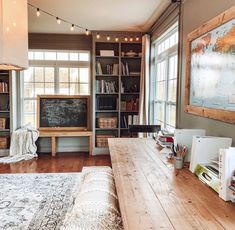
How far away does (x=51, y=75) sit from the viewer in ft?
20.2

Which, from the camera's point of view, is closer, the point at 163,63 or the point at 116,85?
the point at 163,63

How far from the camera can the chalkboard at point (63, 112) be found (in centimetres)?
604

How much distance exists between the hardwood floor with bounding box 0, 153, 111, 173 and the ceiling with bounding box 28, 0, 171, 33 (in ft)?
8.24

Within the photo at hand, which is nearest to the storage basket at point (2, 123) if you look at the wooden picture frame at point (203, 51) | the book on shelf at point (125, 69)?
the book on shelf at point (125, 69)

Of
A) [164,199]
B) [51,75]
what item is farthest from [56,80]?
[164,199]

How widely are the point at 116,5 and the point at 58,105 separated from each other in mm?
2732

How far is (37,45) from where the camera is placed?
19.6ft

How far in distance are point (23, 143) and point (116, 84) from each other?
2.22 m

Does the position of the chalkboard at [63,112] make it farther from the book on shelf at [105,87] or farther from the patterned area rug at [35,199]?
the patterned area rug at [35,199]

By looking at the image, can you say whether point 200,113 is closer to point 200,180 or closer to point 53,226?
point 200,180

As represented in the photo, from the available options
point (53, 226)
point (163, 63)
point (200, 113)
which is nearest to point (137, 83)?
point (163, 63)

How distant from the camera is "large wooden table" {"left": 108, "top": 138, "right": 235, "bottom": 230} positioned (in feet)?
4.11

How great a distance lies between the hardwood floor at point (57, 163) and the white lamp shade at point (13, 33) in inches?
126

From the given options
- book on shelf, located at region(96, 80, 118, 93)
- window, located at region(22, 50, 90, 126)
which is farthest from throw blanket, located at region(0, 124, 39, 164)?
book on shelf, located at region(96, 80, 118, 93)
